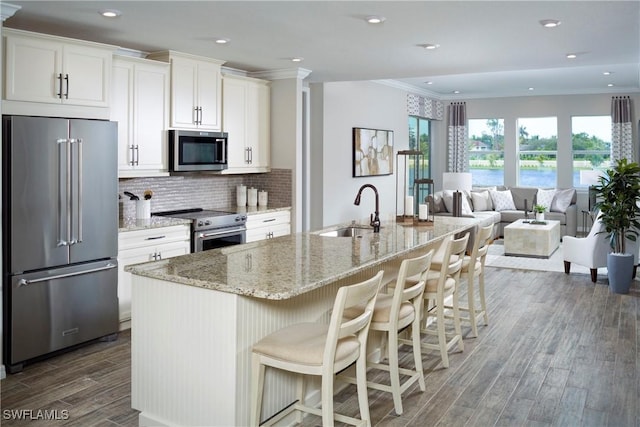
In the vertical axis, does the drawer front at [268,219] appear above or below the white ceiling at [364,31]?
below

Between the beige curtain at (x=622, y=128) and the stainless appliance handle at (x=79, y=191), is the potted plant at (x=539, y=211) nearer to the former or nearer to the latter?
the beige curtain at (x=622, y=128)

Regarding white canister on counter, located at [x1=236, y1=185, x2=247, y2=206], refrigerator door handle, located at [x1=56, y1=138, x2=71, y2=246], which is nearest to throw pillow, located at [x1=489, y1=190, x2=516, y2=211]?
white canister on counter, located at [x1=236, y1=185, x2=247, y2=206]

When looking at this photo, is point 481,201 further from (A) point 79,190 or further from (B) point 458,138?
(A) point 79,190

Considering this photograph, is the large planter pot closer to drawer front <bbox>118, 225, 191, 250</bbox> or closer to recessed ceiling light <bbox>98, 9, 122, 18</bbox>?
drawer front <bbox>118, 225, 191, 250</bbox>

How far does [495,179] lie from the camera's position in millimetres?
12281

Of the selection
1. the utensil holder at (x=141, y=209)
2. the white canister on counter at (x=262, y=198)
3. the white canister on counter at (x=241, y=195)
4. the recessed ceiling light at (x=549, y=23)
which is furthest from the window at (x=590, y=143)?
the utensil holder at (x=141, y=209)

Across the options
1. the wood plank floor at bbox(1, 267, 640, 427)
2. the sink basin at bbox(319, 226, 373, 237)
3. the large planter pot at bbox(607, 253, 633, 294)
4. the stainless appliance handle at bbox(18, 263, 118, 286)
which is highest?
the sink basin at bbox(319, 226, 373, 237)

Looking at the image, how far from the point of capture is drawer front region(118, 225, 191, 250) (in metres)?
4.76

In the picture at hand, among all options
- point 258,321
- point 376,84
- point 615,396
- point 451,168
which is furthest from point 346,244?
point 451,168

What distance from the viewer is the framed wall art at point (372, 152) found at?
8.66m

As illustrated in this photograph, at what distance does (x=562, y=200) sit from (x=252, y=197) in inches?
256

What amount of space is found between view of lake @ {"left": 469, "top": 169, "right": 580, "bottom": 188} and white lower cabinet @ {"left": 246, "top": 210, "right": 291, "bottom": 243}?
22.7ft

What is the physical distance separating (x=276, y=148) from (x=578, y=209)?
7.42 m

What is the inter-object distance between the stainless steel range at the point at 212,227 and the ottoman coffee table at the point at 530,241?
453 centimetres
